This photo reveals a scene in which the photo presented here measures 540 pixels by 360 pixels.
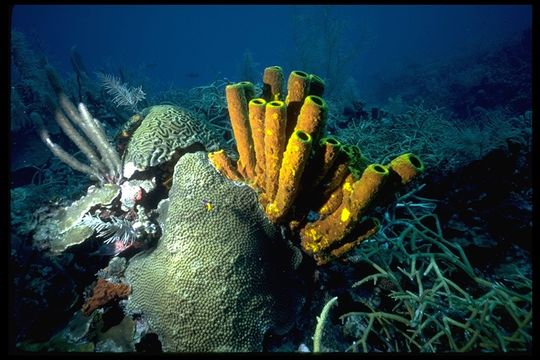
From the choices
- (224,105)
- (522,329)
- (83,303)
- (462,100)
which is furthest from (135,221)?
(462,100)

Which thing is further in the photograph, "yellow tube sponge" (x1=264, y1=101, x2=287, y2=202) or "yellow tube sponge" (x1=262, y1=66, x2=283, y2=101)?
"yellow tube sponge" (x1=262, y1=66, x2=283, y2=101)

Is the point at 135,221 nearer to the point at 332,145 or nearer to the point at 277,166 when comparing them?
the point at 277,166

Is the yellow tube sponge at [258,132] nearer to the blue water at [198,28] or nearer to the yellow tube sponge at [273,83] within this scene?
the yellow tube sponge at [273,83]

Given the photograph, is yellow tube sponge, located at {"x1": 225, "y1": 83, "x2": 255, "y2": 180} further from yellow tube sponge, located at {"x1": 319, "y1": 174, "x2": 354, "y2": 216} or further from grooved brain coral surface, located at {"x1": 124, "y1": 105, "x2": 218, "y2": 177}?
grooved brain coral surface, located at {"x1": 124, "y1": 105, "x2": 218, "y2": 177}

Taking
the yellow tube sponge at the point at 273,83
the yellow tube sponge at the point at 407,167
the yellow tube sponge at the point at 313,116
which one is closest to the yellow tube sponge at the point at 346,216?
the yellow tube sponge at the point at 407,167

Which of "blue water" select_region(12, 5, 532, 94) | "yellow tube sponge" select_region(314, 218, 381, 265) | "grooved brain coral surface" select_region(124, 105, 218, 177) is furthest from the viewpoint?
"blue water" select_region(12, 5, 532, 94)

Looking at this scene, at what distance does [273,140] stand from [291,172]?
279 millimetres

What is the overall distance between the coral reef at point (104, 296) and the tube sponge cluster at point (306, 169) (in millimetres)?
1438

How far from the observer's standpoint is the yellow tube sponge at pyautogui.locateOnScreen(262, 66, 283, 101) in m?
2.65

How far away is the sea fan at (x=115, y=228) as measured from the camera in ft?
9.37

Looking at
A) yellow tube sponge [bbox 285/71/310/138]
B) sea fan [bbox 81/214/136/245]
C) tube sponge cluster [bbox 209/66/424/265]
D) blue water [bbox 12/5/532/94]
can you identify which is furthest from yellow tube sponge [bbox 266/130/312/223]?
blue water [bbox 12/5/532/94]

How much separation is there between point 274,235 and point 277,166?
26.9 inches

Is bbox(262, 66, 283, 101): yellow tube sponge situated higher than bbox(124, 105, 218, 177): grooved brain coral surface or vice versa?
bbox(262, 66, 283, 101): yellow tube sponge

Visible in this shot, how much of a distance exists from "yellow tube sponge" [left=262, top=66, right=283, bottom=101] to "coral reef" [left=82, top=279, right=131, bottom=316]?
2.18m
